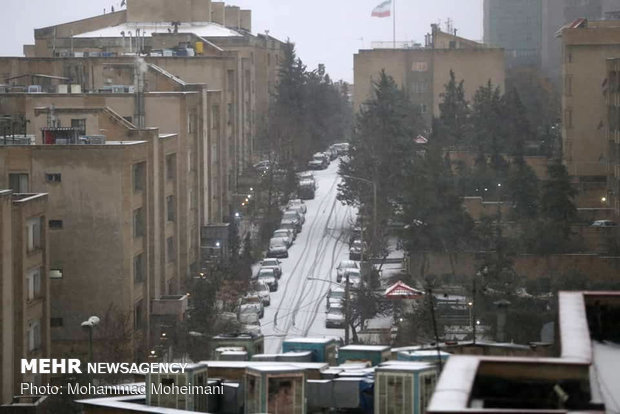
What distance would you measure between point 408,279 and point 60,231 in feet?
41.7

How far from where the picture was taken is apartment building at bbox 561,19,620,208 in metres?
60.4

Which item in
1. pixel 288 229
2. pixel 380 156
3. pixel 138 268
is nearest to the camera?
pixel 138 268

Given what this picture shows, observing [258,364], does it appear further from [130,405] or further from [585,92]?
[585,92]

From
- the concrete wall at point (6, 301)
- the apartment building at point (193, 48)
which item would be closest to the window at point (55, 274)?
the concrete wall at point (6, 301)

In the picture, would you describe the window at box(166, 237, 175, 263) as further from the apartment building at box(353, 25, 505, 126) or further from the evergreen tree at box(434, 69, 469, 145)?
the apartment building at box(353, 25, 505, 126)

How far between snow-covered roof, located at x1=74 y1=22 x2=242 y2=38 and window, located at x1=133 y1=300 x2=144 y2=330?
32.7m

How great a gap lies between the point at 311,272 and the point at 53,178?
1387 centimetres

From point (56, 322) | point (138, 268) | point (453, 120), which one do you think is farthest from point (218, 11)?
point (56, 322)

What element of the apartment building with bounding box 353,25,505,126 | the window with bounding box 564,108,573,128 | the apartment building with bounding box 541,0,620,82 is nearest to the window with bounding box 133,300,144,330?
the window with bounding box 564,108,573,128

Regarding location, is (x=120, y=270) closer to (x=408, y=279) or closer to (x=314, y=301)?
(x=314, y=301)

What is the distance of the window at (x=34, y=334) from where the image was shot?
32.2 meters

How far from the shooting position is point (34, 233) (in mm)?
33219

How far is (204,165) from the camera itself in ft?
177

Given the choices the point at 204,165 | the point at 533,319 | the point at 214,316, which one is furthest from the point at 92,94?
the point at 533,319
